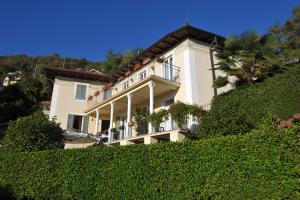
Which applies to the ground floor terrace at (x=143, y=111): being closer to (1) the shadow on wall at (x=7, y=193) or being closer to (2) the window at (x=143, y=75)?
(2) the window at (x=143, y=75)

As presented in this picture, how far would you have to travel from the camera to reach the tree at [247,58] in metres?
14.3

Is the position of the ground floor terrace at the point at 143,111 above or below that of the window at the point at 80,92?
below

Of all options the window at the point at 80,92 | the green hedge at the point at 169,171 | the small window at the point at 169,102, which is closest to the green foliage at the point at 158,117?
the small window at the point at 169,102

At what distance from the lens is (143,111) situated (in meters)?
21.8

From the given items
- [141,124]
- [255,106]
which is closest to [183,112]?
[255,106]

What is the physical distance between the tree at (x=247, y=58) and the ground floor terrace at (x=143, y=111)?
3.87 m

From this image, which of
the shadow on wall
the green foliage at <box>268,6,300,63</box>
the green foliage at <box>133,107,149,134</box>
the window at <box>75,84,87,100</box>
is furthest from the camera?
the window at <box>75,84,87,100</box>

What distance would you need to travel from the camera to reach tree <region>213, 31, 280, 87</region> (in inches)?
563

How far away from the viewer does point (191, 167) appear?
763cm

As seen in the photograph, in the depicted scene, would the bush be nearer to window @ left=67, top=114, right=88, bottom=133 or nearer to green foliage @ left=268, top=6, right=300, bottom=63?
window @ left=67, top=114, right=88, bottom=133

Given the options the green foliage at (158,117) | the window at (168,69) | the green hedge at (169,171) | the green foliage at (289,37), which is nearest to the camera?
the green hedge at (169,171)

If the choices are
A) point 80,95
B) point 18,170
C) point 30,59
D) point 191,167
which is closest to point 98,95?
point 80,95

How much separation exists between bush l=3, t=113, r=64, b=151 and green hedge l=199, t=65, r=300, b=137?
884 centimetres

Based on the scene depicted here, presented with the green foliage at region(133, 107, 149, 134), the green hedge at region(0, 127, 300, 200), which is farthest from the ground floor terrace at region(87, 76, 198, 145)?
the green hedge at region(0, 127, 300, 200)
